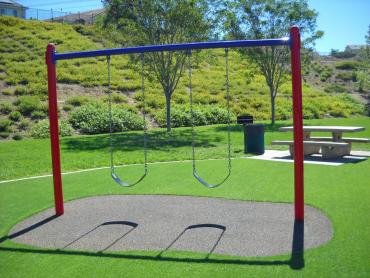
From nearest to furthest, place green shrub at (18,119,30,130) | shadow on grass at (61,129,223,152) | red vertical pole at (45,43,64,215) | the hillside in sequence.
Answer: red vertical pole at (45,43,64,215) < shadow on grass at (61,129,223,152) < green shrub at (18,119,30,130) < the hillside

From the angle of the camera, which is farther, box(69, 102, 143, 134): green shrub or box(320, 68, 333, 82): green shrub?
box(320, 68, 333, 82): green shrub

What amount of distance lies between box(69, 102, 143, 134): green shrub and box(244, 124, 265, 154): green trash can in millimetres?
7661

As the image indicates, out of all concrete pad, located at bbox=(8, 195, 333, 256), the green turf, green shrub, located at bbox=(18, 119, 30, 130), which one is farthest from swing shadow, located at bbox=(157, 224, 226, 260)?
green shrub, located at bbox=(18, 119, 30, 130)

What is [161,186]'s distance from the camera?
295 inches

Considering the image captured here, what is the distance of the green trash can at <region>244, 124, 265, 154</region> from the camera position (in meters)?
11.1

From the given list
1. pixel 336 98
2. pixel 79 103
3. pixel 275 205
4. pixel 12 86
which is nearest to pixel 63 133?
pixel 79 103

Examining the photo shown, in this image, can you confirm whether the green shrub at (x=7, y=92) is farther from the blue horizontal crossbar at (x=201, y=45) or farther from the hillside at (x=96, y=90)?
the blue horizontal crossbar at (x=201, y=45)

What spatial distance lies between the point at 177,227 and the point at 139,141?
924 centimetres

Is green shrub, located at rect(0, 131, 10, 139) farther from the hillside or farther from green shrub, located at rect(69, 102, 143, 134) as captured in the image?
green shrub, located at rect(69, 102, 143, 134)

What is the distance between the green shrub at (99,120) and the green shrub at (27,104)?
6.63ft

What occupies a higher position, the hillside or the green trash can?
the hillside

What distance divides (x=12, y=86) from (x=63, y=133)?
24.5ft

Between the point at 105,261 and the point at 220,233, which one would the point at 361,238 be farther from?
the point at 105,261

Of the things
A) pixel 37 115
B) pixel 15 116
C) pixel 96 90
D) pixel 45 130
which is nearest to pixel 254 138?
pixel 45 130
